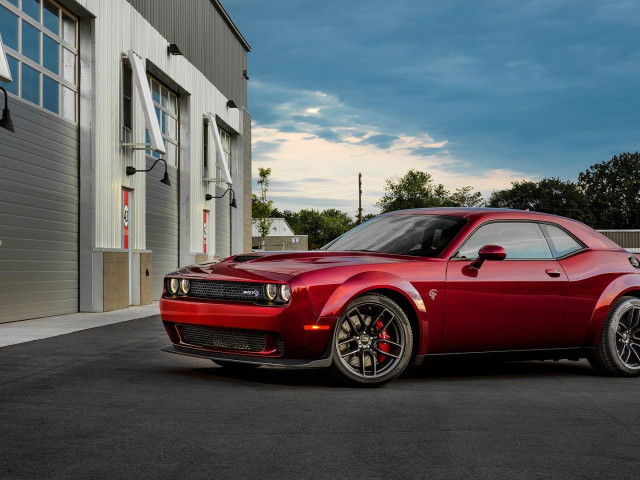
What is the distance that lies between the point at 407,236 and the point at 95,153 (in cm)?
1143

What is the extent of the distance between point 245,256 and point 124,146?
1302 centimetres

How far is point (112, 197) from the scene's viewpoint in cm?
1828

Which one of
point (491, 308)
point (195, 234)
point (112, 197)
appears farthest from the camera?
point (195, 234)

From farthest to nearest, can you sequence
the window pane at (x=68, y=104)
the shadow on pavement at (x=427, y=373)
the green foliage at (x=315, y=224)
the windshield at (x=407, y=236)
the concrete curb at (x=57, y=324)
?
the green foliage at (x=315, y=224) → the window pane at (x=68, y=104) → the concrete curb at (x=57, y=324) → the windshield at (x=407, y=236) → the shadow on pavement at (x=427, y=373)

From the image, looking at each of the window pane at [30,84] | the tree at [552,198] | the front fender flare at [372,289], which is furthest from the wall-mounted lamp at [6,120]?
the tree at [552,198]

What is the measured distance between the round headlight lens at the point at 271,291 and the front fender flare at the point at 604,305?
284cm

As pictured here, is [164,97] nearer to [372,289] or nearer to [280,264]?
[280,264]

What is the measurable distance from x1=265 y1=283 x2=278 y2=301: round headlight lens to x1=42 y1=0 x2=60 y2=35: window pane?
11.3 m

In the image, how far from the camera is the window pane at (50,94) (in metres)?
15.5

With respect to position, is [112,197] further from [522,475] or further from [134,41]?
[522,475]

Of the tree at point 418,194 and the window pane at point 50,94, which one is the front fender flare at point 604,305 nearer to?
the window pane at point 50,94

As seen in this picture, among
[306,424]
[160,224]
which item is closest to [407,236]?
[306,424]

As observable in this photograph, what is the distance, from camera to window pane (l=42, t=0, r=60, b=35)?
51.7ft

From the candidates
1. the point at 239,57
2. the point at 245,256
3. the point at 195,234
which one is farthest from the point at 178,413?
the point at 239,57
